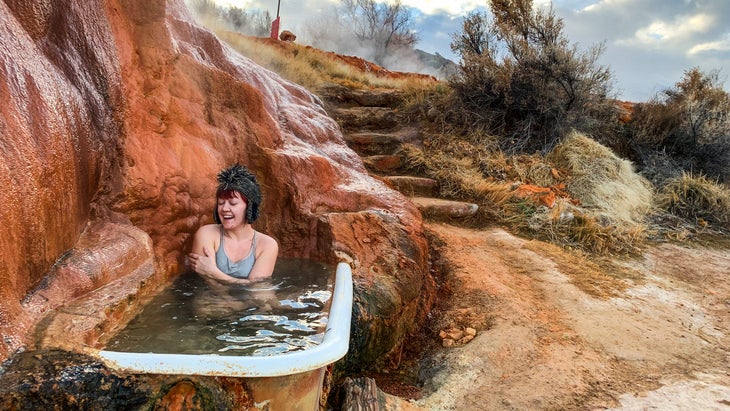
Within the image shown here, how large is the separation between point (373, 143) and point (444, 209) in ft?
6.75

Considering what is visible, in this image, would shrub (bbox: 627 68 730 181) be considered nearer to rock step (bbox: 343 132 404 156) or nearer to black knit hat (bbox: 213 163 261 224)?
rock step (bbox: 343 132 404 156)

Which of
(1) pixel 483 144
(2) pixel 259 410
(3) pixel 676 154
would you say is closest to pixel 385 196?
(2) pixel 259 410

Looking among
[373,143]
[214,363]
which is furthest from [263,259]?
[373,143]

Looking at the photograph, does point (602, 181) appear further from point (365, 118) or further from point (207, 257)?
point (207, 257)

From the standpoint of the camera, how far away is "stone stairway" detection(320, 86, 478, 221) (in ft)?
18.5

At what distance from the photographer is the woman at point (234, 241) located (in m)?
2.81

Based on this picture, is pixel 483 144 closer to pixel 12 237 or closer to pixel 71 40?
pixel 71 40

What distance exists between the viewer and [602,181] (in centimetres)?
657

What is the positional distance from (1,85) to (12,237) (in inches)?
22.7

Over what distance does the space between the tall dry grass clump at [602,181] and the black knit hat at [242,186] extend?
15.4 feet

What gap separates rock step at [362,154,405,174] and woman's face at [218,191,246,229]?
151 inches

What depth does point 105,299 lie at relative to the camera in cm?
210

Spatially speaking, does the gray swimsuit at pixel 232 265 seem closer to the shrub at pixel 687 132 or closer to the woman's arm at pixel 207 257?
the woman's arm at pixel 207 257

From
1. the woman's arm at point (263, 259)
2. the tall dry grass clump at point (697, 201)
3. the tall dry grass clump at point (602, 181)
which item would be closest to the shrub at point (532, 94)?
the tall dry grass clump at point (602, 181)
